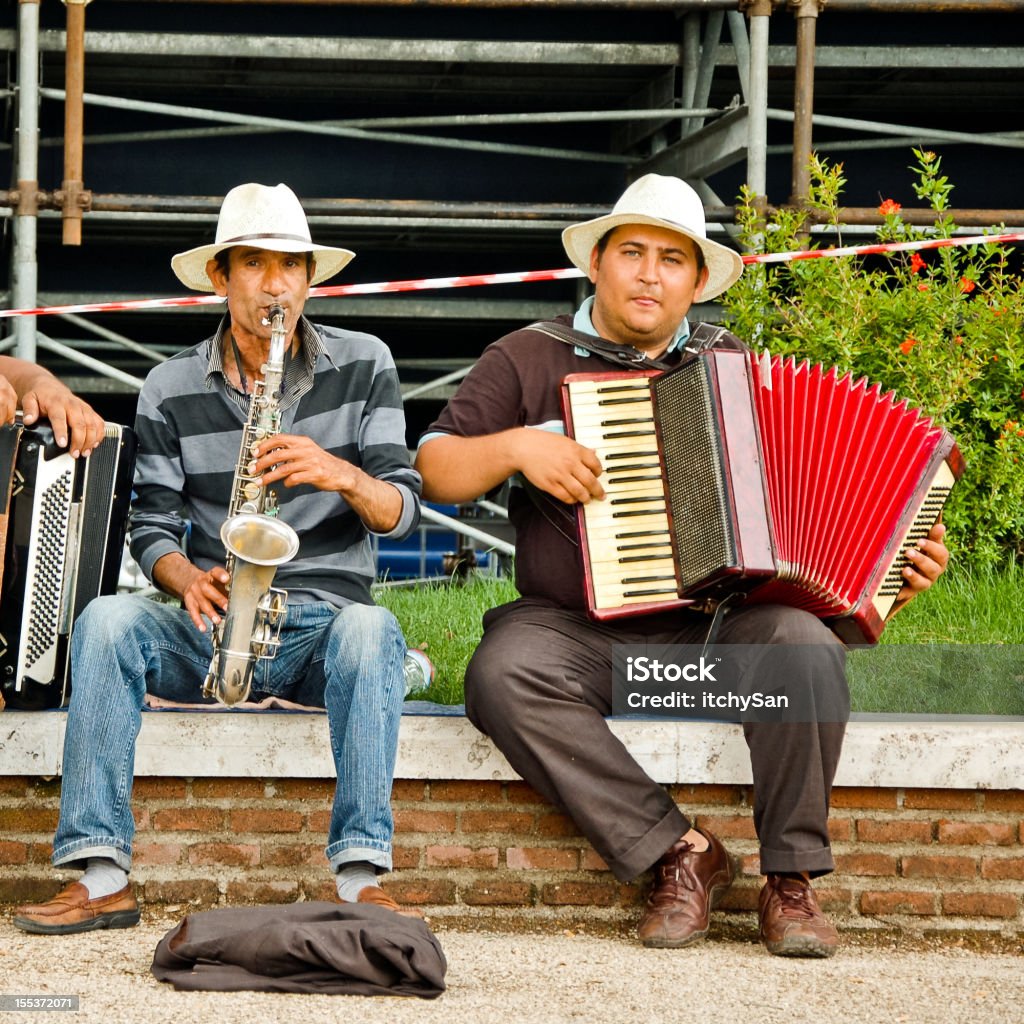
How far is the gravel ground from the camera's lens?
3.03 metres

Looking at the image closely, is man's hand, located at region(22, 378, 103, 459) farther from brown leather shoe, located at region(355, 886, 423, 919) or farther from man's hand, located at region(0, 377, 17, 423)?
brown leather shoe, located at region(355, 886, 423, 919)

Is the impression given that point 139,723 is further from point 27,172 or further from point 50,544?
point 27,172

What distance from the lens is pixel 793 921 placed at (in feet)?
11.6

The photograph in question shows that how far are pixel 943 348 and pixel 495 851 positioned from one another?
2982mm

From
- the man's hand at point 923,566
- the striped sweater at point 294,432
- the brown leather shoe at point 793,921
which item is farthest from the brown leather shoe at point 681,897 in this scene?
the striped sweater at point 294,432

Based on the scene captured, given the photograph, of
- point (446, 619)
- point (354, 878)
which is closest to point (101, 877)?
point (354, 878)

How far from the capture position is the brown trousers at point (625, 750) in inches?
140

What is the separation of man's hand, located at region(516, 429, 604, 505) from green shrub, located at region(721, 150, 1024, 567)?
246cm

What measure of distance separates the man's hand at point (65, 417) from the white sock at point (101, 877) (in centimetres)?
94

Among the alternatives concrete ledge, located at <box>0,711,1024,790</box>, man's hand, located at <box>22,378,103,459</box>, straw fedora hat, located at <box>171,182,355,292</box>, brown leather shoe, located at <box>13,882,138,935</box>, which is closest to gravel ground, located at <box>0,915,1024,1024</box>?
brown leather shoe, located at <box>13,882,138,935</box>

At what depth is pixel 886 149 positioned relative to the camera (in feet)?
29.5

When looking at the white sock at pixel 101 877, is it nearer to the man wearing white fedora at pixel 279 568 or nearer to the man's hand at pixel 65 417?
the man wearing white fedora at pixel 279 568

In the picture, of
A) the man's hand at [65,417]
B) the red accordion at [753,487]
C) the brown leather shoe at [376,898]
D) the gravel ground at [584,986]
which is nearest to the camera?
the gravel ground at [584,986]

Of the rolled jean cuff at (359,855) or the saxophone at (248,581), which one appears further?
the saxophone at (248,581)
